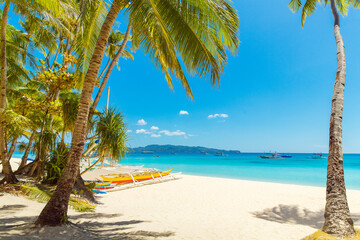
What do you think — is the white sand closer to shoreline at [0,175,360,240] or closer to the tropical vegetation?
shoreline at [0,175,360,240]

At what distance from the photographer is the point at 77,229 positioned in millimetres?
3713

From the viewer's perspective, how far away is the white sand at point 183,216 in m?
3.89

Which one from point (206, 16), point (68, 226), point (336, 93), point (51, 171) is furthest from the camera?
point (51, 171)

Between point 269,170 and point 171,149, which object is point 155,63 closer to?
point 269,170

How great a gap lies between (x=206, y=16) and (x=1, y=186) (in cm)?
644

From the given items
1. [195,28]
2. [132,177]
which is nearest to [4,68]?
[195,28]

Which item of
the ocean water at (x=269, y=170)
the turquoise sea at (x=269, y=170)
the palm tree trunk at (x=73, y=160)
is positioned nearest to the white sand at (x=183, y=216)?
the palm tree trunk at (x=73, y=160)

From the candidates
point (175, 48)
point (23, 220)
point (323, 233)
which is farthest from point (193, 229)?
point (175, 48)

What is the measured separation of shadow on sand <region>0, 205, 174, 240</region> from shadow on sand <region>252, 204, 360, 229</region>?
353 cm

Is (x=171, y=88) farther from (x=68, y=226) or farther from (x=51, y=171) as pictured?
(x=51, y=171)

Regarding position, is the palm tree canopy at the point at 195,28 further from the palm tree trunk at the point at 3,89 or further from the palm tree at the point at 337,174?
the palm tree trunk at the point at 3,89

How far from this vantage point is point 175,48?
4277 millimetres

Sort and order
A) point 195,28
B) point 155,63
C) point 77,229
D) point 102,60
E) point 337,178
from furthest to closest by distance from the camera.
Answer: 1. point 155,63
2. point 102,60
3. point 195,28
4. point 337,178
5. point 77,229

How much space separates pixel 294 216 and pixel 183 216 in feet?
11.2
